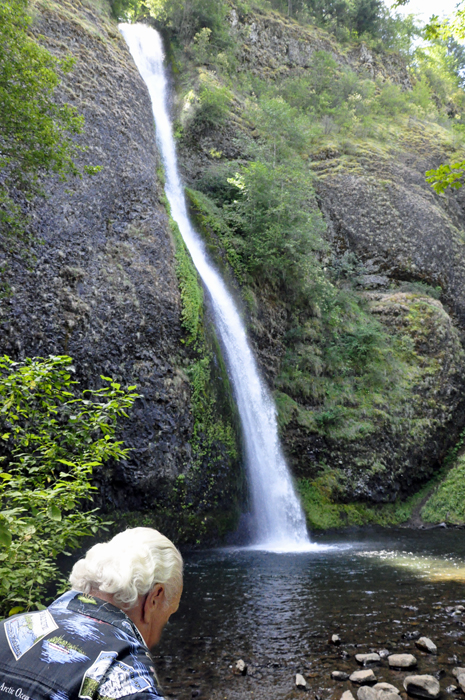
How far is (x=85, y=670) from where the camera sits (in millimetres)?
1155

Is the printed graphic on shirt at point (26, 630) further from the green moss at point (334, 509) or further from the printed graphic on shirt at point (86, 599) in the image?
the green moss at point (334, 509)

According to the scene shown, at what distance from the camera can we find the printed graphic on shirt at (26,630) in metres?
1.21

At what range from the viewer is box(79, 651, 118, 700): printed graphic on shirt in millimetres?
1124

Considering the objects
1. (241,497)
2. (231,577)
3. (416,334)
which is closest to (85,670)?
(231,577)

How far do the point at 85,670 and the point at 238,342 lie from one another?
1089cm

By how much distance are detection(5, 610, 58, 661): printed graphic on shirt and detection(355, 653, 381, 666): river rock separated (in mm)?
3951

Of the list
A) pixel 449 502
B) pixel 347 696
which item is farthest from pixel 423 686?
pixel 449 502

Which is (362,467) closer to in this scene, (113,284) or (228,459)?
(228,459)

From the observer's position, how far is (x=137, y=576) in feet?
5.24

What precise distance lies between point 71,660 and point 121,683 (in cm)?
13

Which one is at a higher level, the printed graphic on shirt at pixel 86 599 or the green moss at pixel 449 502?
the printed graphic on shirt at pixel 86 599

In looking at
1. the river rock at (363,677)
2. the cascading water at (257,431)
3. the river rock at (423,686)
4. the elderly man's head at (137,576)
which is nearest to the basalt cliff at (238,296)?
the cascading water at (257,431)

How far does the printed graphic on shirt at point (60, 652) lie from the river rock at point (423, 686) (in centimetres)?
358

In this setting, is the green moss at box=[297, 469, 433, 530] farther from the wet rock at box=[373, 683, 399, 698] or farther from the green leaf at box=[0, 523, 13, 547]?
the green leaf at box=[0, 523, 13, 547]
